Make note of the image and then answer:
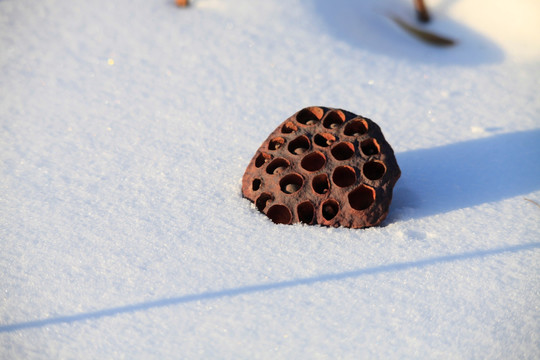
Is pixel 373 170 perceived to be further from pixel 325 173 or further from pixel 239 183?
pixel 239 183

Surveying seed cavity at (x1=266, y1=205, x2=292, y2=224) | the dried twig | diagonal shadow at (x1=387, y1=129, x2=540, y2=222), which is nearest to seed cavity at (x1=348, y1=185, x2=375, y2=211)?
diagonal shadow at (x1=387, y1=129, x2=540, y2=222)

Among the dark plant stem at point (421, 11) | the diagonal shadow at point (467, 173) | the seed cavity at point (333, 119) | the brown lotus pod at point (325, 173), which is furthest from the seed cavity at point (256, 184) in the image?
the dark plant stem at point (421, 11)

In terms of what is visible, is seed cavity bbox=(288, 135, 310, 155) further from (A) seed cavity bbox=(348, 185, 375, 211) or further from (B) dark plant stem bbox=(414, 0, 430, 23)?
(B) dark plant stem bbox=(414, 0, 430, 23)

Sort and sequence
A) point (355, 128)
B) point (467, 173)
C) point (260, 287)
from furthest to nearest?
point (467, 173), point (355, 128), point (260, 287)

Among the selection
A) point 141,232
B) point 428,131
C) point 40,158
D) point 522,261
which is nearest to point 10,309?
point 141,232

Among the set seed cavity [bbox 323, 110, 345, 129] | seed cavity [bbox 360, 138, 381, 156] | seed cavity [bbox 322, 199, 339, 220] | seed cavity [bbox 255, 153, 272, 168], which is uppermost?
seed cavity [bbox 323, 110, 345, 129]

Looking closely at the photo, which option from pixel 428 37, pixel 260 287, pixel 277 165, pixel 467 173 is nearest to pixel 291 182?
pixel 277 165

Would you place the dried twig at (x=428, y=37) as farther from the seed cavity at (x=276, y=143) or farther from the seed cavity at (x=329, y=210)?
the seed cavity at (x=329, y=210)
